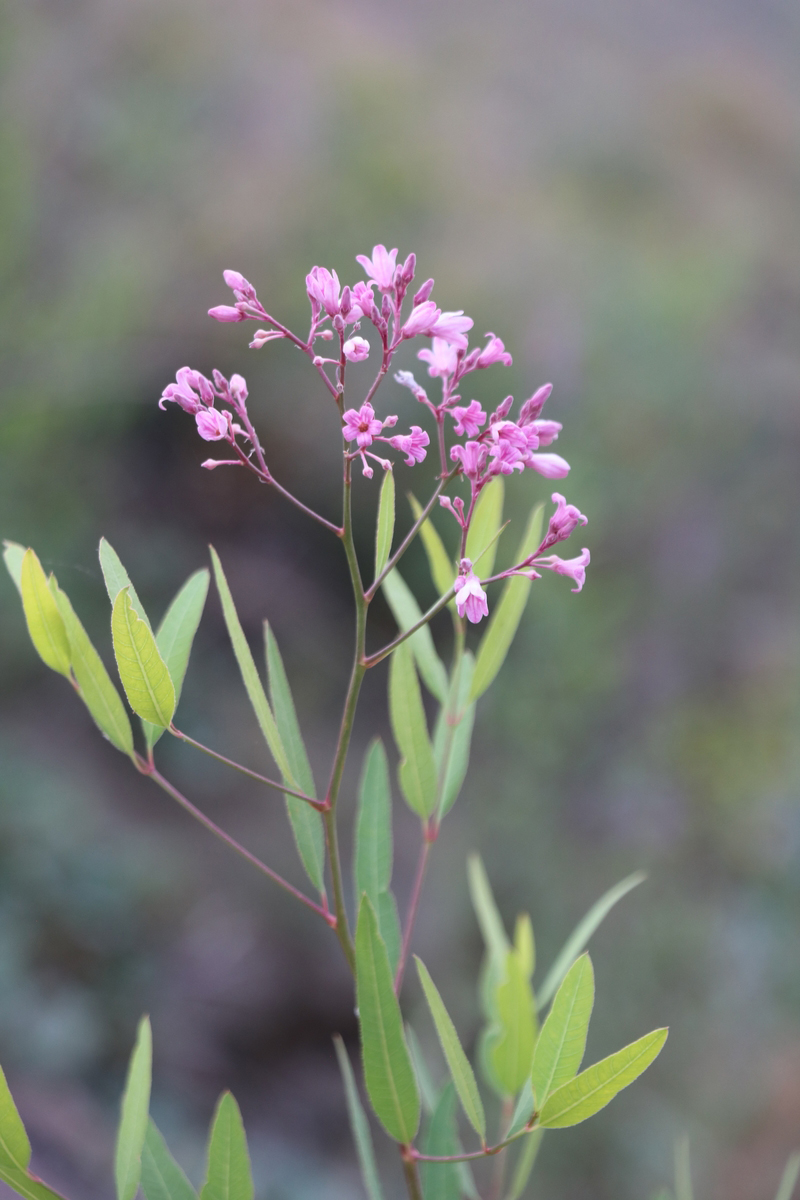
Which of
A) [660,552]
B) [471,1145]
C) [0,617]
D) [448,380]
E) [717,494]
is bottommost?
[471,1145]

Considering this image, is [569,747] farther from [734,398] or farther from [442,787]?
[442,787]

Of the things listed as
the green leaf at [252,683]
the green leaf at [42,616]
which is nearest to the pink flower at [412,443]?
the green leaf at [252,683]

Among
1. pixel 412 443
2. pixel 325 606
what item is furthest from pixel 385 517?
pixel 325 606

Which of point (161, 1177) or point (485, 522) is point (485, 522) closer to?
point (485, 522)

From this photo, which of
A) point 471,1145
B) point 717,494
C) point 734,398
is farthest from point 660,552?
point 471,1145

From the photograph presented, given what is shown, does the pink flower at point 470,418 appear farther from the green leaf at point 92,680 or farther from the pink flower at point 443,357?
the green leaf at point 92,680
